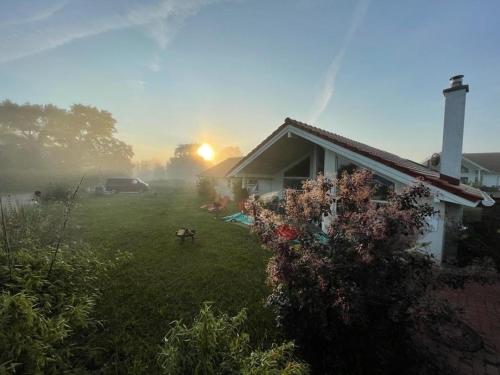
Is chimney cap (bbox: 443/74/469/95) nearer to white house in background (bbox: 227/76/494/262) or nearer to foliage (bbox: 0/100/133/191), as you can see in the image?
white house in background (bbox: 227/76/494/262)

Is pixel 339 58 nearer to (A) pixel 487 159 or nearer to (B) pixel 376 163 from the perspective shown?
(B) pixel 376 163

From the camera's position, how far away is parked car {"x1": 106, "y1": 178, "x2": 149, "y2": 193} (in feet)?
99.0

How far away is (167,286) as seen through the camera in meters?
5.48

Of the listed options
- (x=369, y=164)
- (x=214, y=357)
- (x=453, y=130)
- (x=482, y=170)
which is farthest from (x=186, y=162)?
(x=214, y=357)

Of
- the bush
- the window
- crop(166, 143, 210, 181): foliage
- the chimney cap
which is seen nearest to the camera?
the bush

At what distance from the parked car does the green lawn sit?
22016 mm

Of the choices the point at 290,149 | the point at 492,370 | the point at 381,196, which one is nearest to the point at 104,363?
the point at 492,370

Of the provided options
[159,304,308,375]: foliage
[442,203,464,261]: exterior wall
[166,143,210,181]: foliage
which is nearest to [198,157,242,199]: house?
[442,203,464,261]: exterior wall

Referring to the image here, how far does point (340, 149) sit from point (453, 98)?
3.87 meters

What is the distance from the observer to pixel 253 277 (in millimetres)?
5969

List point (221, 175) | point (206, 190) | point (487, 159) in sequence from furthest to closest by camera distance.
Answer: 1. point (487, 159)
2. point (221, 175)
3. point (206, 190)

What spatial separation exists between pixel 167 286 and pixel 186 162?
87536mm

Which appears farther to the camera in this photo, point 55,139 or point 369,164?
point 55,139

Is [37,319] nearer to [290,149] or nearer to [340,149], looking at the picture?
[340,149]
